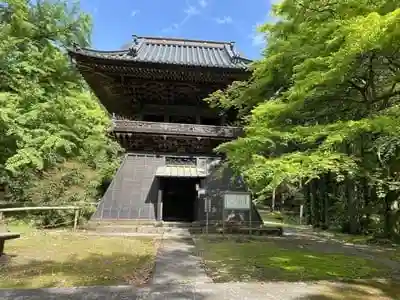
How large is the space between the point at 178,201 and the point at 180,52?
7.40 meters

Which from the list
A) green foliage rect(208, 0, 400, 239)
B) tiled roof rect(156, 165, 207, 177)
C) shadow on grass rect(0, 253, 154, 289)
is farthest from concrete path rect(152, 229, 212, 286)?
tiled roof rect(156, 165, 207, 177)

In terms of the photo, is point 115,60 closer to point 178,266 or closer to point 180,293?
point 178,266

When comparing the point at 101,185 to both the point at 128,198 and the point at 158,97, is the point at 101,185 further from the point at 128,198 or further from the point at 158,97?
the point at 158,97

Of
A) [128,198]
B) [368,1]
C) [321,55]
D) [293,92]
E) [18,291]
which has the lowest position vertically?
[18,291]

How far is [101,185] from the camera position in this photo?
1736 centimetres

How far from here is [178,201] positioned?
49.9 ft

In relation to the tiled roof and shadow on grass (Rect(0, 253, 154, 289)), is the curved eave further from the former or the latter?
shadow on grass (Rect(0, 253, 154, 289))

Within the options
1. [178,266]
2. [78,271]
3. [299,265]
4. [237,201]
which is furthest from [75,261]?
[237,201]

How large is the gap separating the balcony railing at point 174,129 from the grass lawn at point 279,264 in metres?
4.80

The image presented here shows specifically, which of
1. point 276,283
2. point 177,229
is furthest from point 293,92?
point 177,229

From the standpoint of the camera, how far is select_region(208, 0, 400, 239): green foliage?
5.56 m

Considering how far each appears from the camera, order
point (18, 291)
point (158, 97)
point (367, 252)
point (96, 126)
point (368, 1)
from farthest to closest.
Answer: point (96, 126)
point (158, 97)
point (367, 252)
point (368, 1)
point (18, 291)

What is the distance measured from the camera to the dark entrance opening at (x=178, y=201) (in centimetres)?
1500

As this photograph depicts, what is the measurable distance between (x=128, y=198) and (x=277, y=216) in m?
14.4
